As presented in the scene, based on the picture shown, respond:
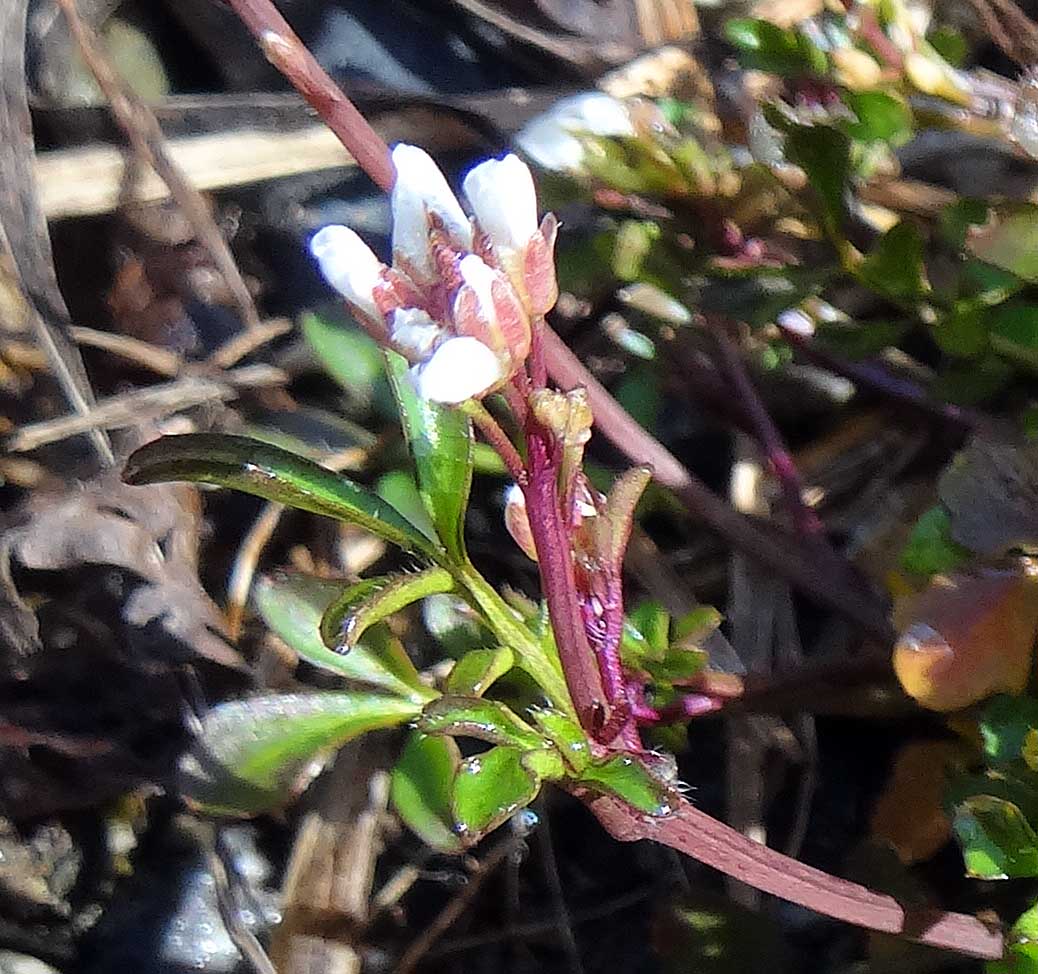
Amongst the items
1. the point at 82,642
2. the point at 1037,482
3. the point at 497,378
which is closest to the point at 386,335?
the point at 497,378

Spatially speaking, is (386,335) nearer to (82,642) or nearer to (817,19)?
(82,642)

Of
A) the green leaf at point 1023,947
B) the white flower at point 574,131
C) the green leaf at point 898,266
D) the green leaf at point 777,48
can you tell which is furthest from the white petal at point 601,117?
the green leaf at point 1023,947

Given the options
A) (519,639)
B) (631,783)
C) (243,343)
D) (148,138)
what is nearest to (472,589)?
(519,639)

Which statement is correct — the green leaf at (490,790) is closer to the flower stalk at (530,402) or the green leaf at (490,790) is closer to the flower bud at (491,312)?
the flower stalk at (530,402)

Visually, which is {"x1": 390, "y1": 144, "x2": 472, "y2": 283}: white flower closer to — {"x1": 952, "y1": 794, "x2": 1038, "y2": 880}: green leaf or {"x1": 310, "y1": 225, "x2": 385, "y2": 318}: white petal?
{"x1": 310, "y1": 225, "x2": 385, "y2": 318}: white petal

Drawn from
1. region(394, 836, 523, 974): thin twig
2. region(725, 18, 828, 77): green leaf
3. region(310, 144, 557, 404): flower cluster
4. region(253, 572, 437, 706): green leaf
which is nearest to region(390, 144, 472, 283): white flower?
region(310, 144, 557, 404): flower cluster

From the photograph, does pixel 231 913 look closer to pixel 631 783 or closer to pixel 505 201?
pixel 631 783

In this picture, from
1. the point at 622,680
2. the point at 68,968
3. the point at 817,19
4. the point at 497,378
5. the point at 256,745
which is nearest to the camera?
the point at 497,378
